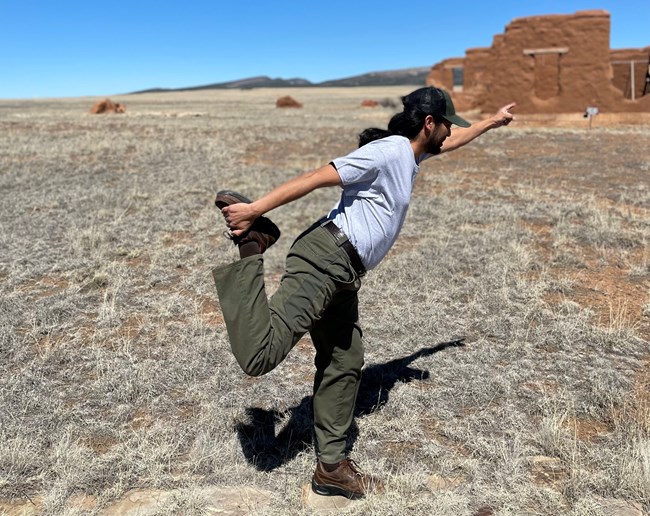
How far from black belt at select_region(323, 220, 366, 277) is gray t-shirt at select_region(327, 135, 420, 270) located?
0.02 metres

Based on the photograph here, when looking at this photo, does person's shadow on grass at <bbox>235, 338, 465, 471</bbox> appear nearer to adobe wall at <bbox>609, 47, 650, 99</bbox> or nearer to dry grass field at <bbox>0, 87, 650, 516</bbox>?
dry grass field at <bbox>0, 87, 650, 516</bbox>

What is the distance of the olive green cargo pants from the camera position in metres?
2.21

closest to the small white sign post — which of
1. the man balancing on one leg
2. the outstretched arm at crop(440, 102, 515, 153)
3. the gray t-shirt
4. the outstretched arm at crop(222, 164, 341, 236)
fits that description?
the outstretched arm at crop(440, 102, 515, 153)

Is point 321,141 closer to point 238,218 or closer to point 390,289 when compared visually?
point 390,289

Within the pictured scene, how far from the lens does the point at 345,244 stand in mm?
2348

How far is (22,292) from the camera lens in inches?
187

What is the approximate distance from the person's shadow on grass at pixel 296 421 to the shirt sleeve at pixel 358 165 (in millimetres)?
1451

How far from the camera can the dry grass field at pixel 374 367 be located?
2529 mm

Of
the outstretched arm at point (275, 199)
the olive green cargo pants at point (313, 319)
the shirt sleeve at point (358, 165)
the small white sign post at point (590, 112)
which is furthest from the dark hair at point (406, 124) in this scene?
the small white sign post at point (590, 112)

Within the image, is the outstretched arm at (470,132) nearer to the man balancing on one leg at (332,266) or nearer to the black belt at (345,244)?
the man balancing on one leg at (332,266)

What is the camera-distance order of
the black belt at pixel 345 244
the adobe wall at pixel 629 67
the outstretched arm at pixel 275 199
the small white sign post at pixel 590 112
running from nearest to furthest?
the outstretched arm at pixel 275 199, the black belt at pixel 345 244, the small white sign post at pixel 590 112, the adobe wall at pixel 629 67

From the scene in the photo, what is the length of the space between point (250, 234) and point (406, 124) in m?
0.85

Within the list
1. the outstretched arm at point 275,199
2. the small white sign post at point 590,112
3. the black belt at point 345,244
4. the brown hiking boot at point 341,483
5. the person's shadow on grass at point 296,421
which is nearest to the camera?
the outstretched arm at point 275,199

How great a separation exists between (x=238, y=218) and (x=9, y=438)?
69.5 inches
